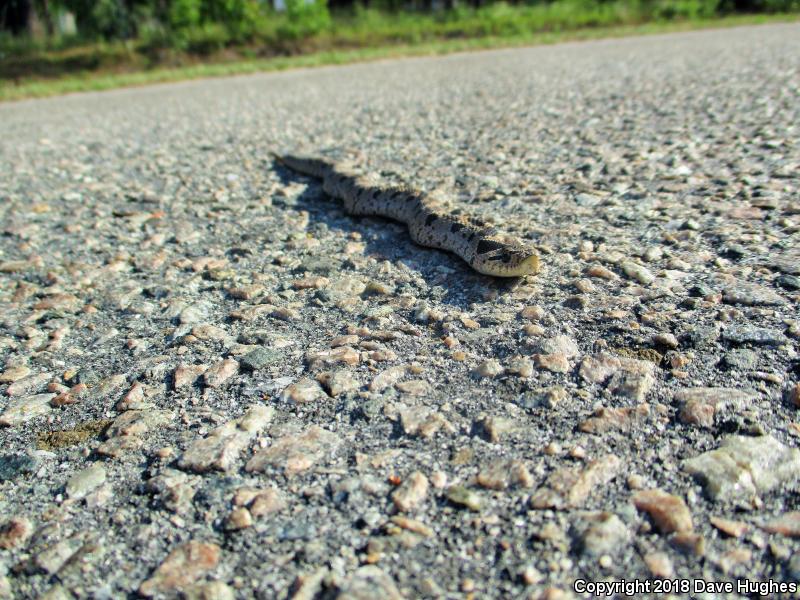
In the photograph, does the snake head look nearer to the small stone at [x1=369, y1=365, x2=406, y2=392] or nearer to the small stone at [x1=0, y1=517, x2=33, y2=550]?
the small stone at [x1=369, y1=365, x2=406, y2=392]

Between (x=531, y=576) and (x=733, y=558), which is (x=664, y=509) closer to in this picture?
(x=733, y=558)

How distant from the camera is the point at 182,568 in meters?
2.28

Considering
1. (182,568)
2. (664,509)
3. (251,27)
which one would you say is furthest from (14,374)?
(251,27)

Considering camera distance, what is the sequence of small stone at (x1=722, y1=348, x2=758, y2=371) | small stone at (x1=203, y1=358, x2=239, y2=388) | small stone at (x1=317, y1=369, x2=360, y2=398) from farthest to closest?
small stone at (x1=203, y1=358, x2=239, y2=388), small stone at (x1=317, y1=369, x2=360, y2=398), small stone at (x1=722, y1=348, x2=758, y2=371)

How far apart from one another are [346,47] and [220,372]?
857 inches

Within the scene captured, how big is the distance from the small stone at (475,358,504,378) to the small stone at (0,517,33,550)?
6.64 feet

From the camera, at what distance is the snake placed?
4.18 m

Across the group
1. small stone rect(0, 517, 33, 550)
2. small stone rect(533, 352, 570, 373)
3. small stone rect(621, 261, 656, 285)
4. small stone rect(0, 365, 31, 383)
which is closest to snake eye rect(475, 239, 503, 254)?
small stone rect(621, 261, 656, 285)

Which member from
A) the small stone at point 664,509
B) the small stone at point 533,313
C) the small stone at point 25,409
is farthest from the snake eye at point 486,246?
the small stone at point 25,409

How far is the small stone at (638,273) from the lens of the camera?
404 centimetres

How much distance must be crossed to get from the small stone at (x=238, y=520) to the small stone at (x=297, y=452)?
0.25m

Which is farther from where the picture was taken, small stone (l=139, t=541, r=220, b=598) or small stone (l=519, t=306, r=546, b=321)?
small stone (l=519, t=306, r=546, b=321)

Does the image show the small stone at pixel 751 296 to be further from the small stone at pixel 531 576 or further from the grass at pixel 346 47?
the grass at pixel 346 47

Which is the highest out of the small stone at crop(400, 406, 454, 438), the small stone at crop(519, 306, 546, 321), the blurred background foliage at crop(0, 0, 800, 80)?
the blurred background foliage at crop(0, 0, 800, 80)
